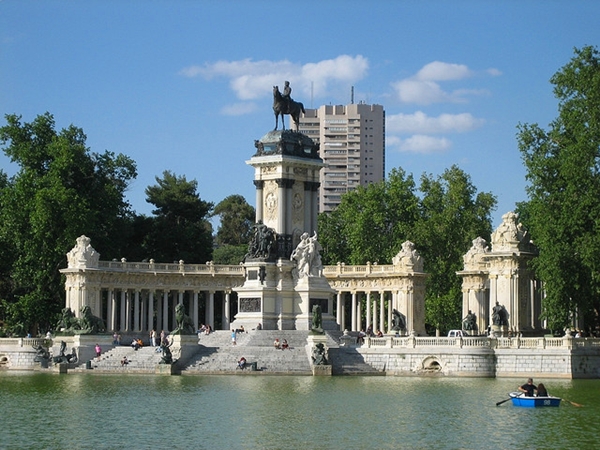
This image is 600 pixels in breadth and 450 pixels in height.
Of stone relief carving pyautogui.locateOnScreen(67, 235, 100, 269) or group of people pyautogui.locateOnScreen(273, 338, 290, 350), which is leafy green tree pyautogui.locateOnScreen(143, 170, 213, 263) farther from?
group of people pyautogui.locateOnScreen(273, 338, 290, 350)

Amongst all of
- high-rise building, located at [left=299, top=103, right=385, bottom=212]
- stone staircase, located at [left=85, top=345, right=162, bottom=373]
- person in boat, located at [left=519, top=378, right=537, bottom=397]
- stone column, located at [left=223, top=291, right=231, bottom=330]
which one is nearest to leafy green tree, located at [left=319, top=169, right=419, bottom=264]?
stone column, located at [left=223, top=291, right=231, bottom=330]

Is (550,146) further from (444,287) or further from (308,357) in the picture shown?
(444,287)

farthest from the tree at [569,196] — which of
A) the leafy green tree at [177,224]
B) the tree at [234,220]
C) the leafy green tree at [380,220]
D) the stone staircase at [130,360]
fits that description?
the tree at [234,220]

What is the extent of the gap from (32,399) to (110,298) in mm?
35014

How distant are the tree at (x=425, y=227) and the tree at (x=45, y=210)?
18059 millimetres

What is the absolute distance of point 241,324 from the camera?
242 ft

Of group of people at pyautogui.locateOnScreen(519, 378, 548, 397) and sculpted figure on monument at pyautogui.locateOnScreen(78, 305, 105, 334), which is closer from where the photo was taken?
group of people at pyautogui.locateOnScreen(519, 378, 548, 397)

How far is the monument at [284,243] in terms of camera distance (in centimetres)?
7350

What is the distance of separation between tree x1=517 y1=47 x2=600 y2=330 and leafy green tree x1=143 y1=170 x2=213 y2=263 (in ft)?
124

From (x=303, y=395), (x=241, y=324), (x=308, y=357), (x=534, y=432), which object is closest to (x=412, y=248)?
(x=241, y=324)

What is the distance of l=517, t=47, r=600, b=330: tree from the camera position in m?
62.7

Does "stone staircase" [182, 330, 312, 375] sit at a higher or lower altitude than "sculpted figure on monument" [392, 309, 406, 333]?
lower

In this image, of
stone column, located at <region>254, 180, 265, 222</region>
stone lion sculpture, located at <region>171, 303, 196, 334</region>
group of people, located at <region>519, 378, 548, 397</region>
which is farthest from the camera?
stone column, located at <region>254, 180, 265, 222</region>

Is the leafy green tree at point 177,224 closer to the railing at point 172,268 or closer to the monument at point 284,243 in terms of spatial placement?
the railing at point 172,268
